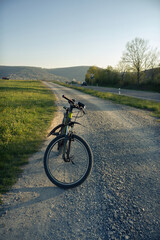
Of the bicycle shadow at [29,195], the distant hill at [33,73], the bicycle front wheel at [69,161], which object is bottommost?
the bicycle shadow at [29,195]

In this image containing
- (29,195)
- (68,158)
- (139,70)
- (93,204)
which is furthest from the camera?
(139,70)

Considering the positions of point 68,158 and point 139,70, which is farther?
point 139,70

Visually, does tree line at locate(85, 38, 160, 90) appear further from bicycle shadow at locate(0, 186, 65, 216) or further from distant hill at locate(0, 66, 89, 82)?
distant hill at locate(0, 66, 89, 82)

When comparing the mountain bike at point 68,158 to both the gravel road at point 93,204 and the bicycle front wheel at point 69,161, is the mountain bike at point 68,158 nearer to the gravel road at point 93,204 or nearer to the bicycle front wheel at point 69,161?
the bicycle front wheel at point 69,161

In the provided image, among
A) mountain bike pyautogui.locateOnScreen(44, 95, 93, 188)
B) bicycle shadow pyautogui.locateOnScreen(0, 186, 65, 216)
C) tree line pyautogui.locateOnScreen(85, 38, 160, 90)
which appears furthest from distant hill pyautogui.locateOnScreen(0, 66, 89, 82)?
bicycle shadow pyautogui.locateOnScreen(0, 186, 65, 216)

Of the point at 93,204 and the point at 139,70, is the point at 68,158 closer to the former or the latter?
the point at 93,204

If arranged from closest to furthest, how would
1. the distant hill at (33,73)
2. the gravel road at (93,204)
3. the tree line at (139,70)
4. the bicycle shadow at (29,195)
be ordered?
the gravel road at (93,204) < the bicycle shadow at (29,195) < the tree line at (139,70) < the distant hill at (33,73)

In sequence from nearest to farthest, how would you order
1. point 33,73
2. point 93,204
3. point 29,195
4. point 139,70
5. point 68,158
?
point 93,204 < point 29,195 < point 68,158 < point 139,70 < point 33,73

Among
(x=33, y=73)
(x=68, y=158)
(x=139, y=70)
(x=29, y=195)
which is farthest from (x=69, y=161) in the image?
(x=33, y=73)

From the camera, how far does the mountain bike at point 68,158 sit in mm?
2672

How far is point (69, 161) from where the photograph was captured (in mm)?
2947

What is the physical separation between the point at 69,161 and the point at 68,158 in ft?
0.26

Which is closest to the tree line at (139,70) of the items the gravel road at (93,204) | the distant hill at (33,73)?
the gravel road at (93,204)

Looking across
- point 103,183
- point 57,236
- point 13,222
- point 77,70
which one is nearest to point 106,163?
point 103,183
